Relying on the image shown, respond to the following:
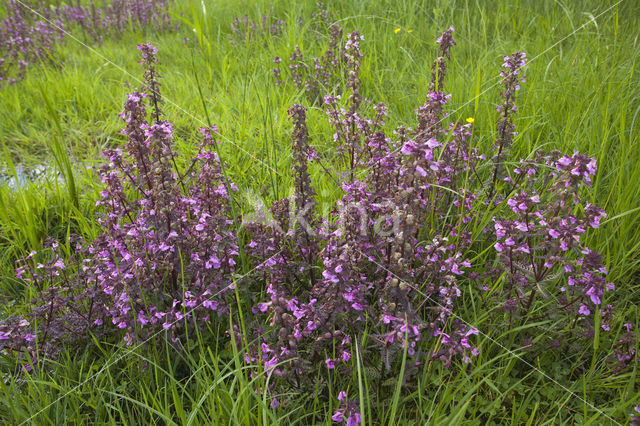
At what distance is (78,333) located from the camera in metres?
2.30

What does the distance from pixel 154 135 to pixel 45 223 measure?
193 cm

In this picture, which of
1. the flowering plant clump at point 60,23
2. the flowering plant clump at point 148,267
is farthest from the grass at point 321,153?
the flowering plant clump at point 60,23

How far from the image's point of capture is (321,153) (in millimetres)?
3879

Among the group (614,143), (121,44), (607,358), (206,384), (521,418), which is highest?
(121,44)

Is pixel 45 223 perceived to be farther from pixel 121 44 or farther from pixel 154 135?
pixel 121 44

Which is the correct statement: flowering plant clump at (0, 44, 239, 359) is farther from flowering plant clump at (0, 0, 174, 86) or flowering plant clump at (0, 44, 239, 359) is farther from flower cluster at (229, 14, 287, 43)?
flowering plant clump at (0, 0, 174, 86)

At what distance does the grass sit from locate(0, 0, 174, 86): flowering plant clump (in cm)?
47

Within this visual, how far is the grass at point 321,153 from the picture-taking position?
1927mm

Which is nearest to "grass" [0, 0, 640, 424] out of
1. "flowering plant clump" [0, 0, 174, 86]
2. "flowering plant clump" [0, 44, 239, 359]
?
"flowering plant clump" [0, 44, 239, 359]

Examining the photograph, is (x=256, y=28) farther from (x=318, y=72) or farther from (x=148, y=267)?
(x=148, y=267)

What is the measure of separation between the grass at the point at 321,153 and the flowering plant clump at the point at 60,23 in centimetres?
47

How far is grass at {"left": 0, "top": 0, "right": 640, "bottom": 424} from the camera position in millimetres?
1927

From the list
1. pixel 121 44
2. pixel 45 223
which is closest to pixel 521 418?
pixel 45 223

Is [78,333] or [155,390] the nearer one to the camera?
[155,390]
